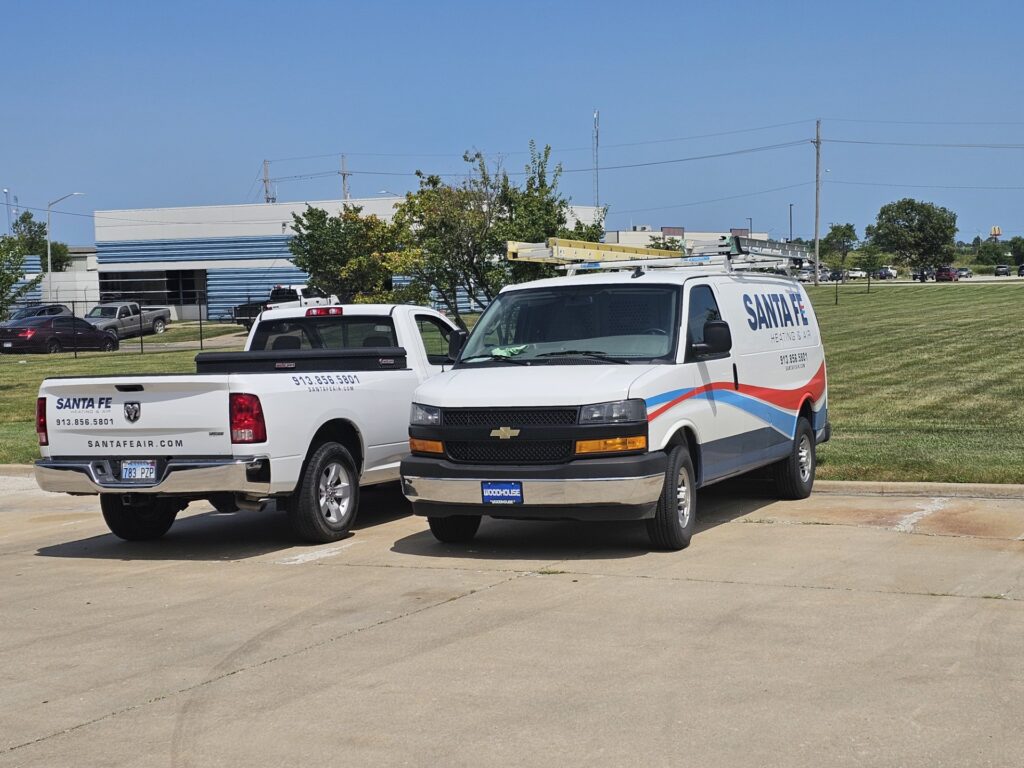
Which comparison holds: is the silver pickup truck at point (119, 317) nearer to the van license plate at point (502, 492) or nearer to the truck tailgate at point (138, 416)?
the truck tailgate at point (138, 416)

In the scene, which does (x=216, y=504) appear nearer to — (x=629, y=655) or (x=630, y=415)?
(x=630, y=415)

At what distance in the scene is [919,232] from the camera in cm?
12975

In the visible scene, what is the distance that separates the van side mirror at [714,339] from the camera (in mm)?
9992

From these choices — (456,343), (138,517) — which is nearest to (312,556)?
(138,517)

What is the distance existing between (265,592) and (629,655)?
9.57 feet

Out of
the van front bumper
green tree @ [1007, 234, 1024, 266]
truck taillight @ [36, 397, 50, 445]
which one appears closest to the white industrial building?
truck taillight @ [36, 397, 50, 445]

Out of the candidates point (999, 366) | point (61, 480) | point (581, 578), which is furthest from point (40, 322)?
point (581, 578)

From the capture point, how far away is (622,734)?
17.7 feet

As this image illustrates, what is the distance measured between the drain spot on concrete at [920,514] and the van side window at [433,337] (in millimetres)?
4401

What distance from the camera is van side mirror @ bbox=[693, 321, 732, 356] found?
999 cm

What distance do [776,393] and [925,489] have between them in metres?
1.67

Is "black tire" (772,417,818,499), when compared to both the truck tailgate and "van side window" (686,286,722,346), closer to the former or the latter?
"van side window" (686,286,722,346)

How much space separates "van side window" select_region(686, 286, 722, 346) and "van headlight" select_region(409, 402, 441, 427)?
204cm

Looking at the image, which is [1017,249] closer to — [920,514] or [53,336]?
[53,336]
